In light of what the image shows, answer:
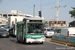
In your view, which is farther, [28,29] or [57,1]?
[57,1]

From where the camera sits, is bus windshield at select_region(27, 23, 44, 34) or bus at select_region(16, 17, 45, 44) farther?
bus windshield at select_region(27, 23, 44, 34)

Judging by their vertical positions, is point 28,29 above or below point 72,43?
above

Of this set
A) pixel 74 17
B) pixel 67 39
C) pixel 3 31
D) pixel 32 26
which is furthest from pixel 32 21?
pixel 74 17

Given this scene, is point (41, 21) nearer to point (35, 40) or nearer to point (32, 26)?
point (32, 26)

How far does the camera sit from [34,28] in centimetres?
1627

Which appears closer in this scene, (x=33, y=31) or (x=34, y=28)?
(x=33, y=31)

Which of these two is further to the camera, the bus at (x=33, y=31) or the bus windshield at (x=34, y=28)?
the bus windshield at (x=34, y=28)

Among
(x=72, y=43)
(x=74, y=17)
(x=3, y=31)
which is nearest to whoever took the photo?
(x=72, y=43)

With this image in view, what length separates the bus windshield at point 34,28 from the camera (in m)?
16.1

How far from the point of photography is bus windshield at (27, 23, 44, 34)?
16125 mm

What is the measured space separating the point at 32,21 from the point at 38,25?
77 cm

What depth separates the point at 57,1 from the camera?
230 feet

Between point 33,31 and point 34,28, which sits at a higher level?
point 34,28

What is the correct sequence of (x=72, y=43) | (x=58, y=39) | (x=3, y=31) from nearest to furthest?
(x=72, y=43) → (x=58, y=39) → (x=3, y=31)
